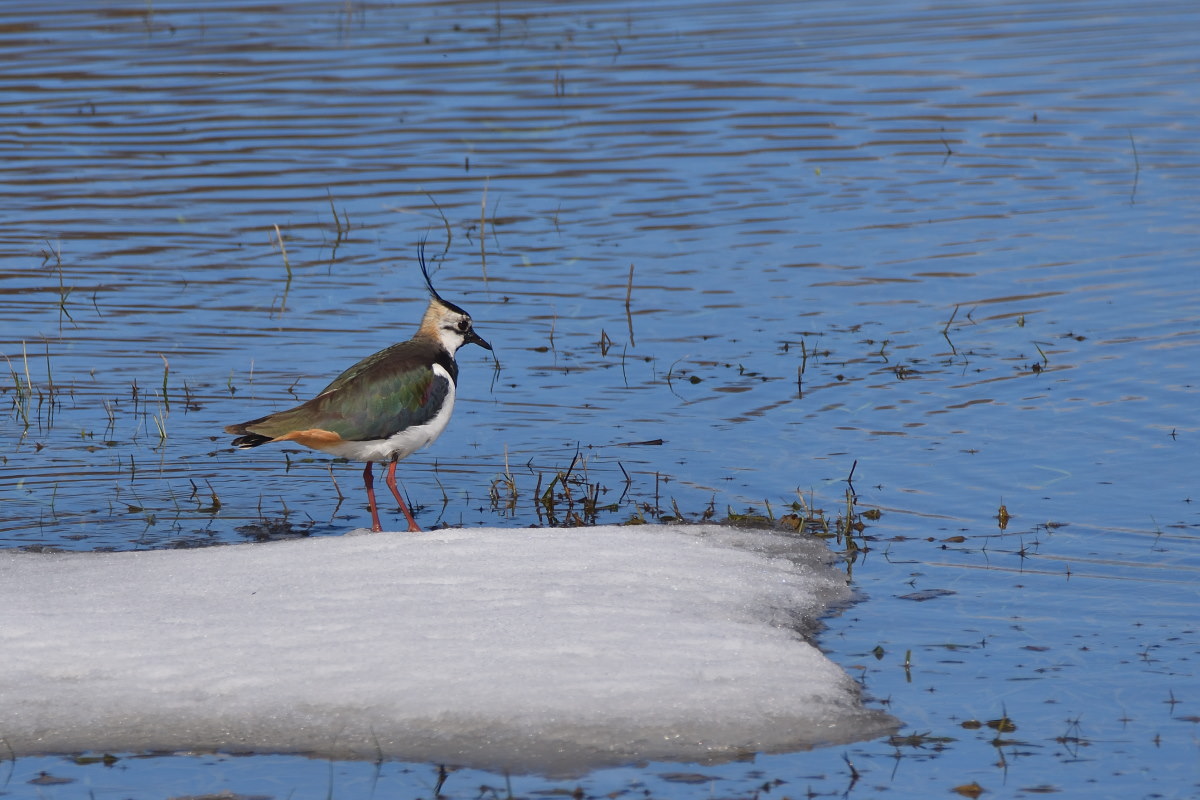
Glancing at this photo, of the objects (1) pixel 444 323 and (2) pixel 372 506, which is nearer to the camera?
(2) pixel 372 506

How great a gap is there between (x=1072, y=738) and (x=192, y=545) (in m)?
4.40

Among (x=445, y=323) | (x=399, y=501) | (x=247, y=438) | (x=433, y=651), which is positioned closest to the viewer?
(x=433, y=651)

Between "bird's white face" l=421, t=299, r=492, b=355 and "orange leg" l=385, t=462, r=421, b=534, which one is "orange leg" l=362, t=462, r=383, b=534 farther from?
"bird's white face" l=421, t=299, r=492, b=355

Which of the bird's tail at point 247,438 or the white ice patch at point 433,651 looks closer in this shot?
the white ice patch at point 433,651

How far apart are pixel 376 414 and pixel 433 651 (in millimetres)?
2039

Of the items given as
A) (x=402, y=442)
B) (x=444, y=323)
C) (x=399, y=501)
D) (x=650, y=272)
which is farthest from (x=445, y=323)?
(x=650, y=272)

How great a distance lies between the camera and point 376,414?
8.26m

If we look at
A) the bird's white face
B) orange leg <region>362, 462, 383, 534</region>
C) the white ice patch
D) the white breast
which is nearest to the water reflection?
orange leg <region>362, 462, 383, 534</region>

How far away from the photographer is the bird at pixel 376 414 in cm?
818

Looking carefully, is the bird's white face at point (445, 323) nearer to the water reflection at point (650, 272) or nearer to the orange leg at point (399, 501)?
the orange leg at point (399, 501)

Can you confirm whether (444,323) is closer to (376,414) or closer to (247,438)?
(376,414)

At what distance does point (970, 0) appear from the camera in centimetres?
2612

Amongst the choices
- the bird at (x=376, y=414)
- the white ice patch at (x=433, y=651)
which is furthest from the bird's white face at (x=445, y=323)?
the white ice patch at (x=433, y=651)

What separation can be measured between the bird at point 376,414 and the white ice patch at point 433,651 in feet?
2.02
